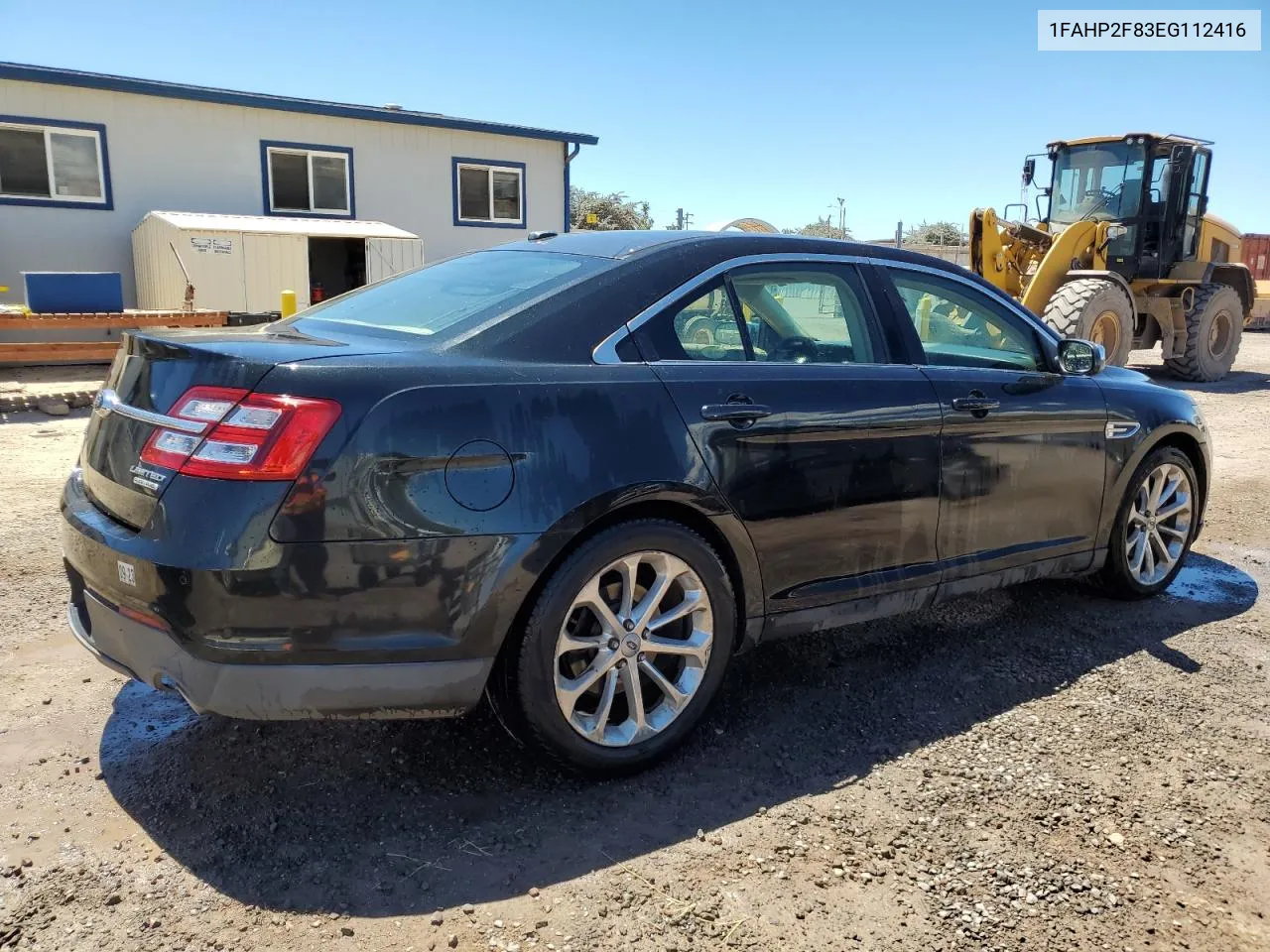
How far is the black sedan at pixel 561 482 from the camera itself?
2.42 m

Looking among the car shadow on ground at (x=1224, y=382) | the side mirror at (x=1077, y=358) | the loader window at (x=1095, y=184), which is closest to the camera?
the side mirror at (x=1077, y=358)

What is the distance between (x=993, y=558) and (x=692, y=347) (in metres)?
1.64

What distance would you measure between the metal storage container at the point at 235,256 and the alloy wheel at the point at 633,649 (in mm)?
12950

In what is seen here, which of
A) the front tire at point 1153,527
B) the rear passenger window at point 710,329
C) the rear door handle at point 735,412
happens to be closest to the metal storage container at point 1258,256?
the front tire at point 1153,527

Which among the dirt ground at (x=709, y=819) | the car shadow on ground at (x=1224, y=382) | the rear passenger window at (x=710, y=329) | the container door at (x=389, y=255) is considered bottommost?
the dirt ground at (x=709, y=819)

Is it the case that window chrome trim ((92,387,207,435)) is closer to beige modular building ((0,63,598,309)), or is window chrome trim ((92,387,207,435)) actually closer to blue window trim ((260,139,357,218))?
beige modular building ((0,63,598,309))

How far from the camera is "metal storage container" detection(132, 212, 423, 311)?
1395 cm

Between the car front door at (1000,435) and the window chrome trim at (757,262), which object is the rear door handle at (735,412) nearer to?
the window chrome trim at (757,262)

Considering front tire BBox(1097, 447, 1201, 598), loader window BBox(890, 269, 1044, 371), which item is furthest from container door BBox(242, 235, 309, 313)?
front tire BBox(1097, 447, 1201, 598)

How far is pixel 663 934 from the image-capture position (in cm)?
228

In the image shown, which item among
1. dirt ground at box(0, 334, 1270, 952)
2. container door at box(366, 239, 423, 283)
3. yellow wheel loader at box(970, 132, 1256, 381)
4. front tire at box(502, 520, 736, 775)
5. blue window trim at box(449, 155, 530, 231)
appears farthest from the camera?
blue window trim at box(449, 155, 530, 231)

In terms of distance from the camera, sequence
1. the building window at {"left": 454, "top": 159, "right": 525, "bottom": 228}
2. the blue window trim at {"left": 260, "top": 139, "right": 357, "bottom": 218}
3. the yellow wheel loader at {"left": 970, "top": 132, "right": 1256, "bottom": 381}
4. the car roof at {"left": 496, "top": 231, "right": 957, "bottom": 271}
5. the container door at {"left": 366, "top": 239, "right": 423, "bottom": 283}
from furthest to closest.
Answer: the building window at {"left": 454, "top": 159, "right": 525, "bottom": 228} < the blue window trim at {"left": 260, "top": 139, "right": 357, "bottom": 218} < the container door at {"left": 366, "top": 239, "right": 423, "bottom": 283} < the yellow wheel loader at {"left": 970, "top": 132, "right": 1256, "bottom": 381} < the car roof at {"left": 496, "top": 231, "right": 957, "bottom": 271}

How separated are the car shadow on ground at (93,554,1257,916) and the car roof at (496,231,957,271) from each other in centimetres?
161

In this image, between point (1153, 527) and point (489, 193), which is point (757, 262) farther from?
point (489, 193)
